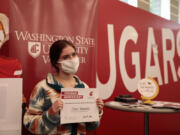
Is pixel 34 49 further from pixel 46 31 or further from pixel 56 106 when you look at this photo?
pixel 56 106

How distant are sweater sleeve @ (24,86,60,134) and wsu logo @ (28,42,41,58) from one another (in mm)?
436

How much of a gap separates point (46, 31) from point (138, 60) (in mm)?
1907

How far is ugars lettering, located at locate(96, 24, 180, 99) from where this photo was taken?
306cm

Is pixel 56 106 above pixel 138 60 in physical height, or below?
below

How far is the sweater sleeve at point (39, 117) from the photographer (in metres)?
1.47

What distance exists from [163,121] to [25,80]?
9.71ft

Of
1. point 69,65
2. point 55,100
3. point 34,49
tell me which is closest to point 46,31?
point 34,49

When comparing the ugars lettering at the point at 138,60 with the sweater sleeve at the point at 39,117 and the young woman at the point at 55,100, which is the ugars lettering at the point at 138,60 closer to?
the young woman at the point at 55,100

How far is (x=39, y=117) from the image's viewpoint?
59.5 inches

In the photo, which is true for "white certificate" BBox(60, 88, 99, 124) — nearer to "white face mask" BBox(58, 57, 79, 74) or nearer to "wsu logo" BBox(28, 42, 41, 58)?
"white face mask" BBox(58, 57, 79, 74)

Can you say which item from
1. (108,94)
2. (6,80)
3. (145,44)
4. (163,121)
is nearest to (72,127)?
(6,80)

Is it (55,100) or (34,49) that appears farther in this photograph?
(34,49)

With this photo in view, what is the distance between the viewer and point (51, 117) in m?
1.45

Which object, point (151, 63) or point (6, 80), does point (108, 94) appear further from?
point (6, 80)
